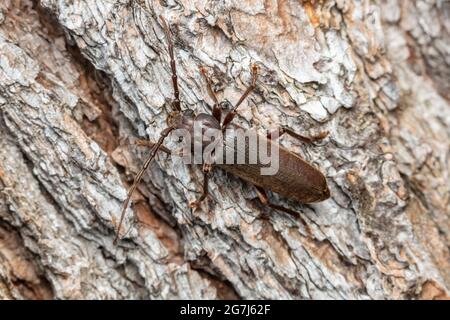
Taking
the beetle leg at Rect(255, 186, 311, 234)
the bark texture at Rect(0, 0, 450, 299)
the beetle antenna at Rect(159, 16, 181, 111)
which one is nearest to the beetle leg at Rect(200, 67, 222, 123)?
the bark texture at Rect(0, 0, 450, 299)

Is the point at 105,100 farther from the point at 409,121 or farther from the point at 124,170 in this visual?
the point at 409,121

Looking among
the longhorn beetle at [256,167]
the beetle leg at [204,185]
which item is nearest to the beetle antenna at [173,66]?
the longhorn beetle at [256,167]

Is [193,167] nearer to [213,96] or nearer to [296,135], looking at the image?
[213,96]

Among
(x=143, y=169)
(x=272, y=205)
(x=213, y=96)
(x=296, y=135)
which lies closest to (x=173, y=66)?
(x=213, y=96)

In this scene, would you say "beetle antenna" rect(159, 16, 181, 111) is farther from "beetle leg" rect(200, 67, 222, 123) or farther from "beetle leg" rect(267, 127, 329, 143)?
"beetle leg" rect(267, 127, 329, 143)

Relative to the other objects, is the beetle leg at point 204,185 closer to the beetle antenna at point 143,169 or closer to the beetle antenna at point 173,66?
the beetle antenna at point 143,169
